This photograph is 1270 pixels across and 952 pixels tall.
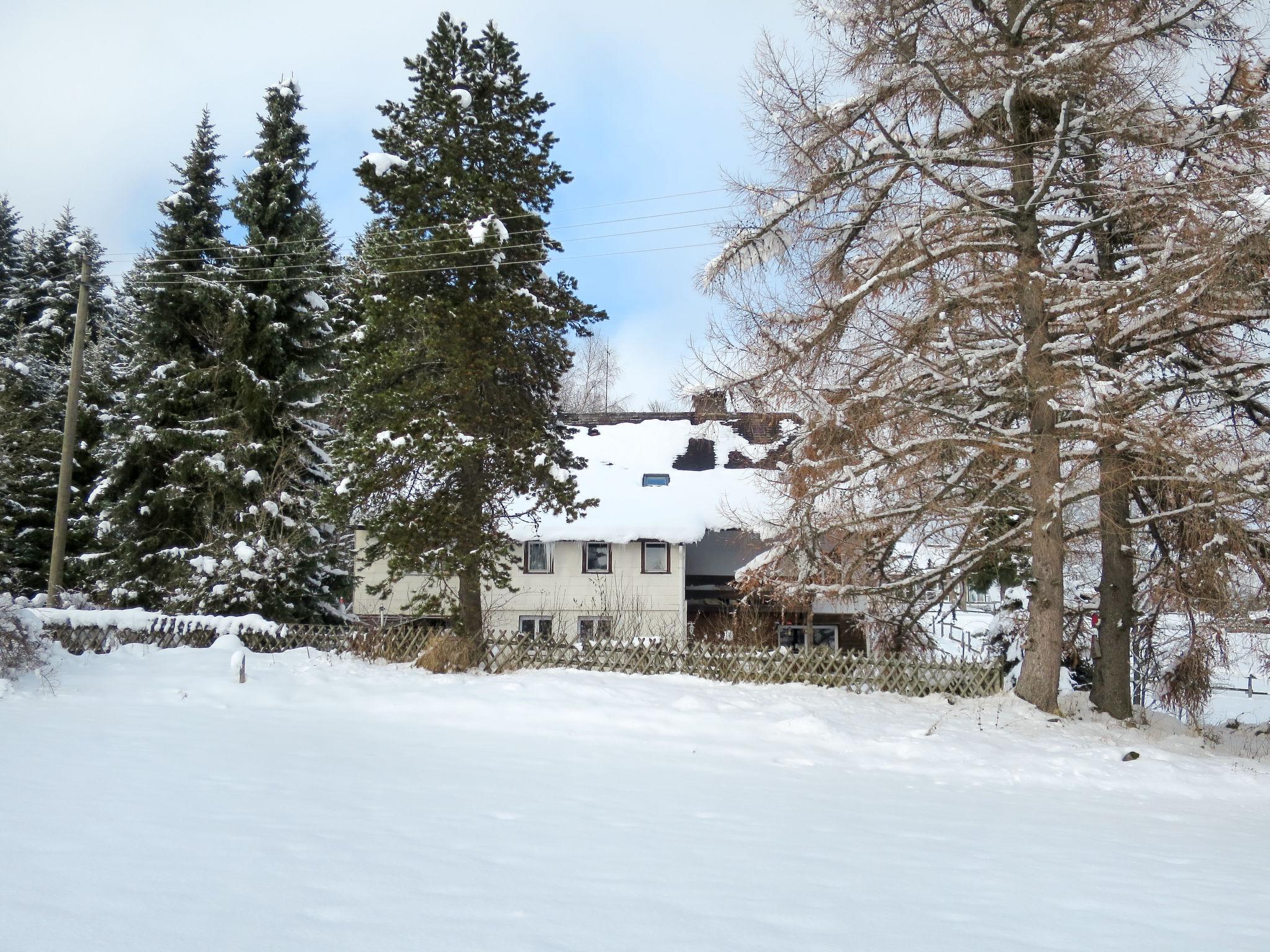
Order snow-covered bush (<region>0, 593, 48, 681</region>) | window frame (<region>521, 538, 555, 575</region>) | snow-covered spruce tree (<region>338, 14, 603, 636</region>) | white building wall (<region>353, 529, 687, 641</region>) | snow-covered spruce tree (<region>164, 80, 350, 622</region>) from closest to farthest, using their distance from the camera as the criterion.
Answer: snow-covered bush (<region>0, 593, 48, 681</region>), snow-covered spruce tree (<region>338, 14, 603, 636</region>), snow-covered spruce tree (<region>164, 80, 350, 622</region>), white building wall (<region>353, 529, 687, 641</region>), window frame (<region>521, 538, 555, 575</region>)

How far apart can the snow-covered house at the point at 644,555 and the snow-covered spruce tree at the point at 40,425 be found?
944cm

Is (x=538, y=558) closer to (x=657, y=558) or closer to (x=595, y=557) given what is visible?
(x=595, y=557)

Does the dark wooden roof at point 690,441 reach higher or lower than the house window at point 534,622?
higher

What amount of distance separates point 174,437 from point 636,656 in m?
15.5

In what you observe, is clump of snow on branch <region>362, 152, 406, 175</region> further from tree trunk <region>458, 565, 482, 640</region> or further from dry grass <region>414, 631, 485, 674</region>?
dry grass <region>414, 631, 485, 674</region>

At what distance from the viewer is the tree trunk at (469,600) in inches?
651

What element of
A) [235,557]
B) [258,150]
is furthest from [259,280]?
[235,557]

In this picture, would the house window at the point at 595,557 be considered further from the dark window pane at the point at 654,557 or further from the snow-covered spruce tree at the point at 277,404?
the snow-covered spruce tree at the point at 277,404

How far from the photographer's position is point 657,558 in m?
30.5

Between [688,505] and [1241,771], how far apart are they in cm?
2039

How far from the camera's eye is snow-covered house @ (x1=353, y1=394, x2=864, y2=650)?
93.5 ft

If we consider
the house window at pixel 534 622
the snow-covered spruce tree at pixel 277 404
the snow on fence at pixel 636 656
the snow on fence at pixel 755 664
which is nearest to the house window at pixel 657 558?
the house window at pixel 534 622

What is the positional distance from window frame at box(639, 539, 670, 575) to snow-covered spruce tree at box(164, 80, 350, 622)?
9.80 metres

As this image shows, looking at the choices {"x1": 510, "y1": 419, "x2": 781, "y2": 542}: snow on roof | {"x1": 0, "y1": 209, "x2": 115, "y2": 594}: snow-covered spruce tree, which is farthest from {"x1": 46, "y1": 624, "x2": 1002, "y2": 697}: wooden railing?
{"x1": 0, "y1": 209, "x2": 115, "y2": 594}: snow-covered spruce tree
